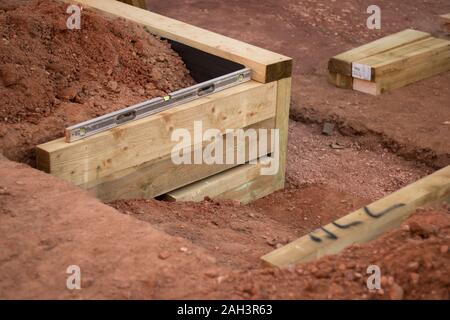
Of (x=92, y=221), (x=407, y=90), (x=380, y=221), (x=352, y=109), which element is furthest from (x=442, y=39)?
(x=92, y=221)

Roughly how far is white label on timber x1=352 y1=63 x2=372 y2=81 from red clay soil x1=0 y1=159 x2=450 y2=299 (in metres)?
2.89

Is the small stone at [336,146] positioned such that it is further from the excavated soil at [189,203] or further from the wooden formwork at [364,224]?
the wooden formwork at [364,224]

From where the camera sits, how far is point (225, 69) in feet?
17.2

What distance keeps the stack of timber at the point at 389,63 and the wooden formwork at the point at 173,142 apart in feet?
5.25

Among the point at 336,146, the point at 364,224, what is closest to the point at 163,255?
the point at 364,224

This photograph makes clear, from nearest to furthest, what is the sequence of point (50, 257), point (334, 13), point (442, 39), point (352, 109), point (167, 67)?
point (50, 257) → point (167, 67) → point (352, 109) → point (442, 39) → point (334, 13)

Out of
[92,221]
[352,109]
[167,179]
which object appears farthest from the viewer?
[352,109]

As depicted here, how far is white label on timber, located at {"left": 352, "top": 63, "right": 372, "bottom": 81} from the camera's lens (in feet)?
22.3

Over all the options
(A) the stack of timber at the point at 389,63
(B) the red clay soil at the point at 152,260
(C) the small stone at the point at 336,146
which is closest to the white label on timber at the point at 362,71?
(A) the stack of timber at the point at 389,63

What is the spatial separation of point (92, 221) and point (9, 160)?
0.83 m

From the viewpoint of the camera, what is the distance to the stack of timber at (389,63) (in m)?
6.87

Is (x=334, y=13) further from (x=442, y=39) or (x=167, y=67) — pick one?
(x=167, y=67)
